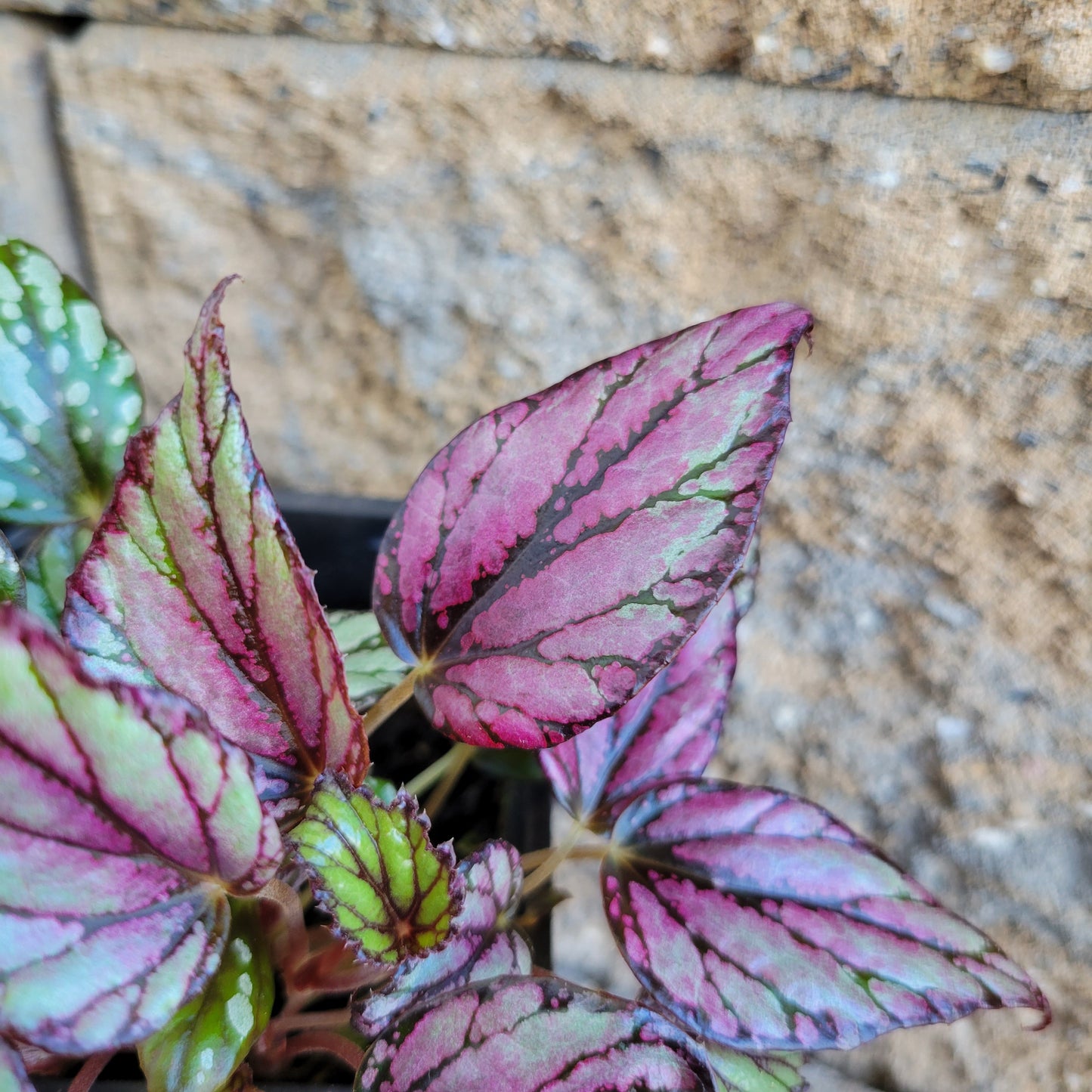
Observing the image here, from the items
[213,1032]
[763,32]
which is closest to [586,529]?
[213,1032]

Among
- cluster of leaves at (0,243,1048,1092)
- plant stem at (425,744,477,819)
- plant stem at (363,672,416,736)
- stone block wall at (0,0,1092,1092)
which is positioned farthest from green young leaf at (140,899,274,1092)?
stone block wall at (0,0,1092,1092)

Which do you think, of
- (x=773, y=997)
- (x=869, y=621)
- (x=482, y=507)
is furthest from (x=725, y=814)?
(x=869, y=621)

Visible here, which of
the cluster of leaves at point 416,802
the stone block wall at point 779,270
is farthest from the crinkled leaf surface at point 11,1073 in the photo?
→ the stone block wall at point 779,270

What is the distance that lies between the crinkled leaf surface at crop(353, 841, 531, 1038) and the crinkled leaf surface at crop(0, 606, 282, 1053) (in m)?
0.06

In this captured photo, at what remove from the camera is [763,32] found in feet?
1.62

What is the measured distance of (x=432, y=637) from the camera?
15.5 inches

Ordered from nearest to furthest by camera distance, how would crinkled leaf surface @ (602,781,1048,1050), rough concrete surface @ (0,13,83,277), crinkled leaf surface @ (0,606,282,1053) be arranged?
1. crinkled leaf surface @ (0,606,282,1053)
2. crinkled leaf surface @ (602,781,1048,1050)
3. rough concrete surface @ (0,13,83,277)

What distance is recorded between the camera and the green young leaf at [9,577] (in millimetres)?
363

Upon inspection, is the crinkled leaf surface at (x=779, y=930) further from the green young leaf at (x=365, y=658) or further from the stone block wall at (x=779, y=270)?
the stone block wall at (x=779, y=270)

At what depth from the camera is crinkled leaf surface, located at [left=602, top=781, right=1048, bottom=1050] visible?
1.16 feet

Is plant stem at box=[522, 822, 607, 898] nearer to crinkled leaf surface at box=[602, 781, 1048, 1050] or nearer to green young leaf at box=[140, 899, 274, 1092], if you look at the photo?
crinkled leaf surface at box=[602, 781, 1048, 1050]

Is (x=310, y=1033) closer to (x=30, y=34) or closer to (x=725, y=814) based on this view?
(x=725, y=814)

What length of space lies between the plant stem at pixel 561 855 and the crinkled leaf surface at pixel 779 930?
2 cm

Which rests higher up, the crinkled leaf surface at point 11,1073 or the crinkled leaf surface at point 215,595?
the crinkled leaf surface at point 215,595
